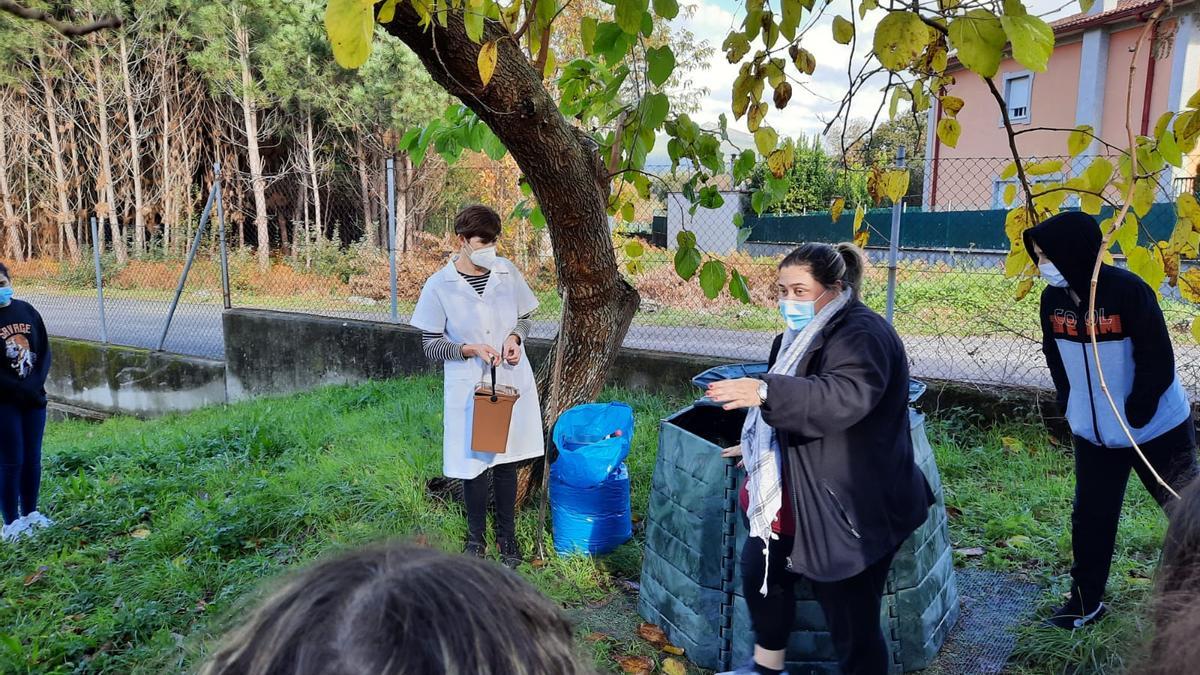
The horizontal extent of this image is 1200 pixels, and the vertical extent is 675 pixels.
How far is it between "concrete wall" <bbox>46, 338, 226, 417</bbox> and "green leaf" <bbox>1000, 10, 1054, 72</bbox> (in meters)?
8.99

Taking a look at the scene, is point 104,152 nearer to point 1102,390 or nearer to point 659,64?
point 659,64

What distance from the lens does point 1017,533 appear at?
3822 millimetres

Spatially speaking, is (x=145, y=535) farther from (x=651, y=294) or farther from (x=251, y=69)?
(x=251, y=69)

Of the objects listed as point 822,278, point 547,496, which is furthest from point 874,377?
point 547,496

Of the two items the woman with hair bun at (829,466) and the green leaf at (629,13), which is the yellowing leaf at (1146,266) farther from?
the green leaf at (629,13)

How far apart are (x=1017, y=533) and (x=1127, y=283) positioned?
1586 millimetres

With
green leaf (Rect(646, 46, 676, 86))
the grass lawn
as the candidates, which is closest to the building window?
the grass lawn

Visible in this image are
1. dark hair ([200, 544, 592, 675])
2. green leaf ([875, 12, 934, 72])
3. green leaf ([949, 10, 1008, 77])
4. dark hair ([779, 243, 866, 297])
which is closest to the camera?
dark hair ([200, 544, 592, 675])

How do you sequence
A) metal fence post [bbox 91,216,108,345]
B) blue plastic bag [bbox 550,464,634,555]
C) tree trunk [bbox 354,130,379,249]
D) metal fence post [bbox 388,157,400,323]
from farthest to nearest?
1. tree trunk [bbox 354,130,379,249]
2. metal fence post [bbox 91,216,108,345]
3. metal fence post [bbox 388,157,400,323]
4. blue plastic bag [bbox 550,464,634,555]

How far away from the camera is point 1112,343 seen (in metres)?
2.78

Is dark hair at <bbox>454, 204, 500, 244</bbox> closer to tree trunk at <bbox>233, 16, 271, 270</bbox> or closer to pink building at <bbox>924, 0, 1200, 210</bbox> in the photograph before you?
tree trunk at <bbox>233, 16, 271, 270</bbox>

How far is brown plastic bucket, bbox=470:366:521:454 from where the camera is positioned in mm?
3520

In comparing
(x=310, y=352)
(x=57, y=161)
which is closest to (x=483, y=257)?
(x=310, y=352)

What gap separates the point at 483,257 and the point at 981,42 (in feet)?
8.10
